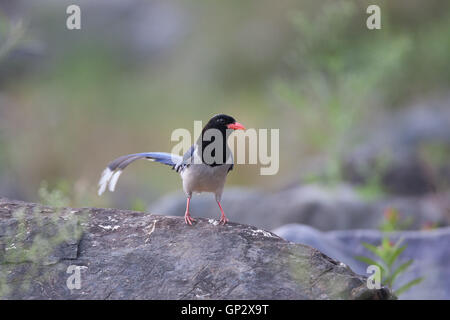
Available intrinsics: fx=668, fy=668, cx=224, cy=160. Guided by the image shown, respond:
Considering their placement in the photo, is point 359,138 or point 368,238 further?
point 359,138

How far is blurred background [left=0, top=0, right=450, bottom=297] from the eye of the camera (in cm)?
846

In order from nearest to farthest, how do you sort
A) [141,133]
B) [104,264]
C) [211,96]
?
1. [104,264]
2. [141,133]
3. [211,96]

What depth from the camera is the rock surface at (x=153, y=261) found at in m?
3.62

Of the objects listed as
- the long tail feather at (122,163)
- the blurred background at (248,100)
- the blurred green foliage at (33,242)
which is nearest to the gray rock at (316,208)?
the blurred background at (248,100)

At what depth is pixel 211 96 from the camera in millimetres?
17016

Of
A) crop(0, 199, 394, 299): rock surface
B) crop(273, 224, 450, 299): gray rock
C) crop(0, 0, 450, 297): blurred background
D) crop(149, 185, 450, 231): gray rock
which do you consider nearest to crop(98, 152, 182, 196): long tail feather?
crop(0, 0, 450, 297): blurred background

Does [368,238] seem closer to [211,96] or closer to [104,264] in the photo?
[104,264]

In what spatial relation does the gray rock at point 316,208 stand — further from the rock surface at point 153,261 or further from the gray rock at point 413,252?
the rock surface at point 153,261

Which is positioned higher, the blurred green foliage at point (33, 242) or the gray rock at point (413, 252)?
the blurred green foliage at point (33, 242)

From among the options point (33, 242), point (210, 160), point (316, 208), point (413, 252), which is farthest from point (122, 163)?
point (316, 208)

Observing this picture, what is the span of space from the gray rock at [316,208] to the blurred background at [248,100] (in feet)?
0.06
